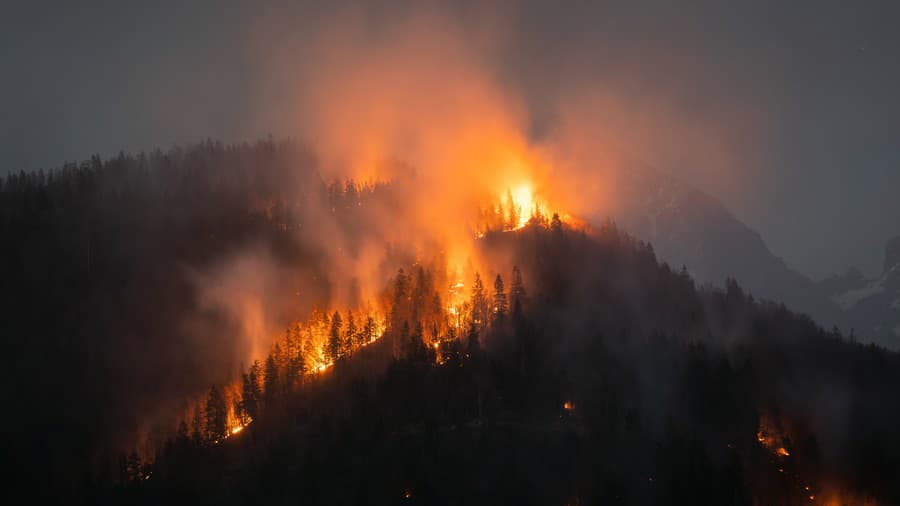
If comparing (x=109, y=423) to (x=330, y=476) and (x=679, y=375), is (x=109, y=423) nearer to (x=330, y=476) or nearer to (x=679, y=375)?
(x=330, y=476)

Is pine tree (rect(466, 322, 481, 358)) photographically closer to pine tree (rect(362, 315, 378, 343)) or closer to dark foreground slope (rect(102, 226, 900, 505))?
dark foreground slope (rect(102, 226, 900, 505))

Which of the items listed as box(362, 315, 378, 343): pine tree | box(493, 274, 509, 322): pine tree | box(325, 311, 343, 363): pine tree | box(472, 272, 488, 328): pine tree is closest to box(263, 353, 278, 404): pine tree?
box(325, 311, 343, 363): pine tree

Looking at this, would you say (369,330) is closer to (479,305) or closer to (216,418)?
(479,305)

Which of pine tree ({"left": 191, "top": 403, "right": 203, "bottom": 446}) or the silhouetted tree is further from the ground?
the silhouetted tree

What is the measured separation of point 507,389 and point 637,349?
3992 centimetres

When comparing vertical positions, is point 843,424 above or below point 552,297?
below

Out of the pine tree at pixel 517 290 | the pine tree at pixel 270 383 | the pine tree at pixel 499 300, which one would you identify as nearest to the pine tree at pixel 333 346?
the pine tree at pixel 270 383

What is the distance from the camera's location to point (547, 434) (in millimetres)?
140000

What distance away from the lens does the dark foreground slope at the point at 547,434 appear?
132875 mm

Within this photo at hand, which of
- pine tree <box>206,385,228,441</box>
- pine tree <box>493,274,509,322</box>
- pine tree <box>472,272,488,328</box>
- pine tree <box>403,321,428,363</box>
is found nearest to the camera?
pine tree <box>206,385,228,441</box>

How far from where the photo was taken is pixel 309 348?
17200 centimetres

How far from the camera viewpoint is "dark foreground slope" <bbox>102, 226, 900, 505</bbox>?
13288 cm

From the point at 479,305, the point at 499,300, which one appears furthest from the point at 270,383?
the point at 499,300

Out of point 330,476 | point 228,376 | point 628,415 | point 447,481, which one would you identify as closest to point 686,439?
point 628,415
